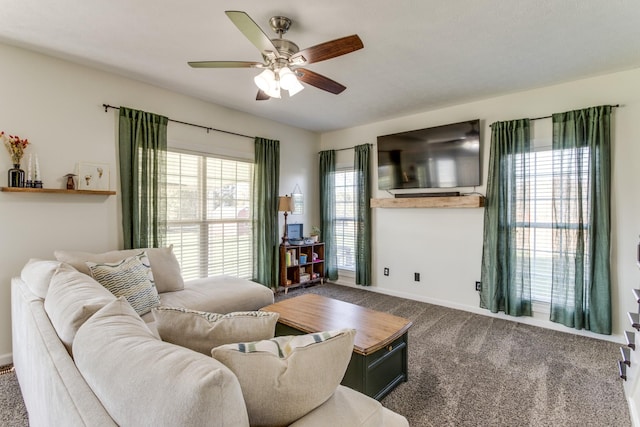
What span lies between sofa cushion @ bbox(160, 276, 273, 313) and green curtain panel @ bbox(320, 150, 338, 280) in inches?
89.1

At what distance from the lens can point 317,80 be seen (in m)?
2.43

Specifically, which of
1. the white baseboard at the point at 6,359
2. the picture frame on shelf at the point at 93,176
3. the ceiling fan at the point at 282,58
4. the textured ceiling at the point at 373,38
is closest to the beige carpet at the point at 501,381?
the white baseboard at the point at 6,359

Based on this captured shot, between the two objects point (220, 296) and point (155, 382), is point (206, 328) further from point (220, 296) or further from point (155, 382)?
point (220, 296)

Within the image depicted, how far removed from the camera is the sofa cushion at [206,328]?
42.4 inches

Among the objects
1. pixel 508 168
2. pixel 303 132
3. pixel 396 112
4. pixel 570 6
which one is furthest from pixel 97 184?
pixel 508 168

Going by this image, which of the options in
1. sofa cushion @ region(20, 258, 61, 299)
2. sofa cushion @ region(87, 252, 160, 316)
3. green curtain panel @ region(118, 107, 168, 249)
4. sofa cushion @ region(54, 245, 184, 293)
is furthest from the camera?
green curtain panel @ region(118, 107, 168, 249)

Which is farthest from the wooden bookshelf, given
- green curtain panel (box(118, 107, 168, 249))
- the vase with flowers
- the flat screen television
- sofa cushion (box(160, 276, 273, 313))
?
the vase with flowers

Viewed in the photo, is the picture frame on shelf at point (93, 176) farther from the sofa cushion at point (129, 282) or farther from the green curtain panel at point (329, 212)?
the green curtain panel at point (329, 212)

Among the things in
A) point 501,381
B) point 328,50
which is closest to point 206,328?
point 328,50

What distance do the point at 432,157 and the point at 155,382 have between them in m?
4.09

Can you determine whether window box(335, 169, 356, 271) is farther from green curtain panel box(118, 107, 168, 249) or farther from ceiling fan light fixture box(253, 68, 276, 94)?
ceiling fan light fixture box(253, 68, 276, 94)

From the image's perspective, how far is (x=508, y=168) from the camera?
359 cm

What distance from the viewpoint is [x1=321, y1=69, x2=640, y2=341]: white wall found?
9.83 feet

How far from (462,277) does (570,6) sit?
9.72 feet
